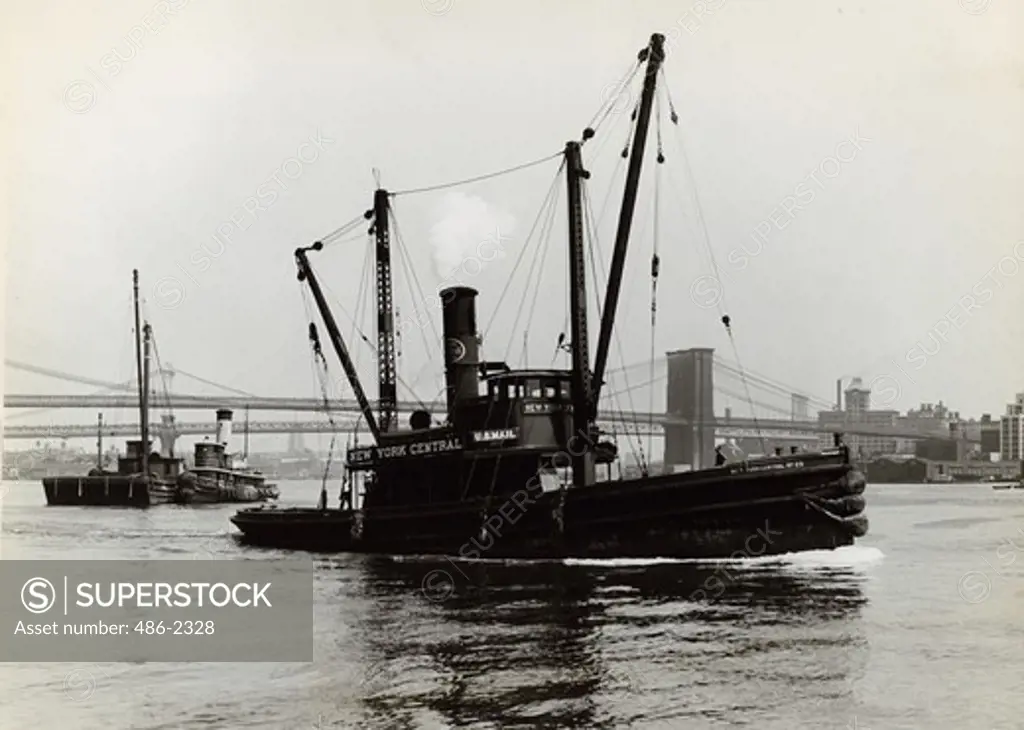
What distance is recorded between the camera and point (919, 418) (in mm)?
72062

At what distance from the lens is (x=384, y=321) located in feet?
133

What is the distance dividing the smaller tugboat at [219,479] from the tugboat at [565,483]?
2078 inches

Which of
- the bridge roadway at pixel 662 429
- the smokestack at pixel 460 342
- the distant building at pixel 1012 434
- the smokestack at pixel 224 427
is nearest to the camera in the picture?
the smokestack at pixel 460 342

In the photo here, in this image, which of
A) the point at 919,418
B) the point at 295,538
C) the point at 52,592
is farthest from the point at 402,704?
the point at 919,418

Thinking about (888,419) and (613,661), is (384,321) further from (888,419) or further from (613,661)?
(888,419)

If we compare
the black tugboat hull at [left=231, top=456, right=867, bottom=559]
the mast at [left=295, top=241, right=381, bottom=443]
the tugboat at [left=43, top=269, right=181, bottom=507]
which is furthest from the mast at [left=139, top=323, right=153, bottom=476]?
the black tugboat hull at [left=231, top=456, right=867, bottom=559]

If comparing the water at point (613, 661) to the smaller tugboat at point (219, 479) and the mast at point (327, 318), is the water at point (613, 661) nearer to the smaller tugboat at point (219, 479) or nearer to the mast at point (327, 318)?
the mast at point (327, 318)

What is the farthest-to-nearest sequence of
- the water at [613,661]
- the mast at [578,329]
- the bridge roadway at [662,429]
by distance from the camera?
the bridge roadway at [662,429], the mast at [578,329], the water at [613,661]

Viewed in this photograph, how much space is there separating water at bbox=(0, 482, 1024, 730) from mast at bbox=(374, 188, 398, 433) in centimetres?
778

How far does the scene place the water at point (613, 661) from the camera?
15836 millimetres

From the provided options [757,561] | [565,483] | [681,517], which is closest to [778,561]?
[757,561]

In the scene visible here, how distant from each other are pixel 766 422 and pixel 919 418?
12.1m

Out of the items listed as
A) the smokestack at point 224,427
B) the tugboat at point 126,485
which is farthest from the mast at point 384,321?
the smokestack at point 224,427

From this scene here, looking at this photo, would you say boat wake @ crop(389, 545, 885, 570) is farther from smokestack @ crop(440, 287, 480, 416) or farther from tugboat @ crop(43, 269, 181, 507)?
tugboat @ crop(43, 269, 181, 507)
